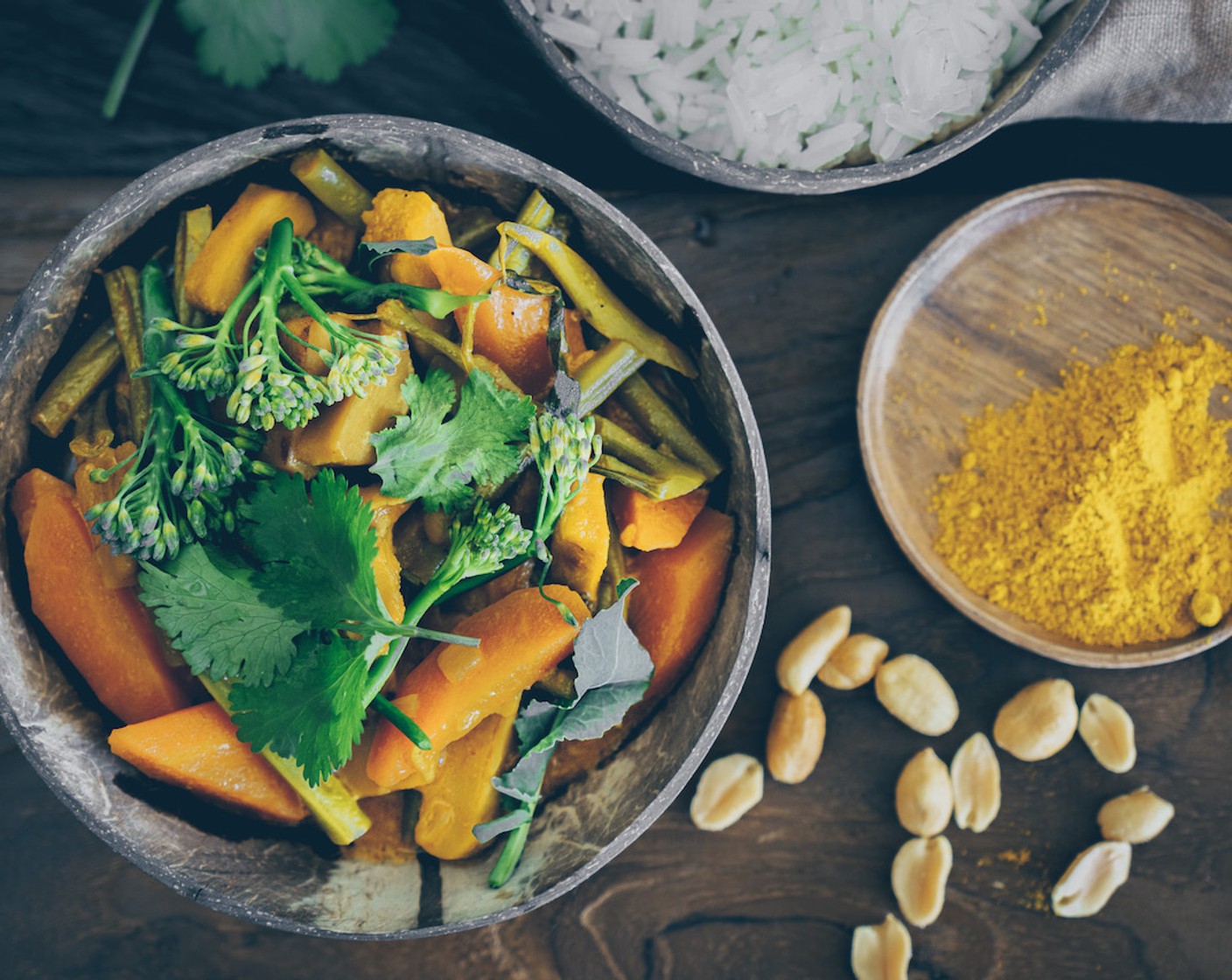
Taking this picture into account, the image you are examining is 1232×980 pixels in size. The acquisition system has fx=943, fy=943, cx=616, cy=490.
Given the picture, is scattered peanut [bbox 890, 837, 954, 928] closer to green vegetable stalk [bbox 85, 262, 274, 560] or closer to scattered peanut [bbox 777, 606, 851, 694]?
scattered peanut [bbox 777, 606, 851, 694]

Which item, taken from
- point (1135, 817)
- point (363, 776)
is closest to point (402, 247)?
point (363, 776)

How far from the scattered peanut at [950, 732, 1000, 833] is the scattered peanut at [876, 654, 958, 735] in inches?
2.9

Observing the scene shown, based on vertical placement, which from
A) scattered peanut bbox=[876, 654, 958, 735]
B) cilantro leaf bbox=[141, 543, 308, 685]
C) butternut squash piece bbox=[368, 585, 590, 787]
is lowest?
scattered peanut bbox=[876, 654, 958, 735]

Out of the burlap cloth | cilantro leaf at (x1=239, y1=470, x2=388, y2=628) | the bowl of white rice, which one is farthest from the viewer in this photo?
the burlap cloth

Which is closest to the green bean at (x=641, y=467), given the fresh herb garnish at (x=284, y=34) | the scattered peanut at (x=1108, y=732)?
the fresh herb garnish at (x=284, y=34)

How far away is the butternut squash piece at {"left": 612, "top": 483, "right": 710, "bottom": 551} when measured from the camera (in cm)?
120

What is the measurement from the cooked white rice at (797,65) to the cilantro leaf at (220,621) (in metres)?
0.87

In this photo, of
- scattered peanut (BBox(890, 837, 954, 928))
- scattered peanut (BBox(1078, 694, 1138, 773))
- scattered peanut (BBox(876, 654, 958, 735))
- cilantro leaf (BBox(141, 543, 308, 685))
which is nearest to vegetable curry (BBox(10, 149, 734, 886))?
cilantro leaf (BBox(141, 543, 308, 685))

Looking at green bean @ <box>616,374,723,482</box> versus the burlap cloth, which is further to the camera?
the burlap cloth

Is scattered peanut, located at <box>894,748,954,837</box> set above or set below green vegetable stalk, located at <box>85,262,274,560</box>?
below

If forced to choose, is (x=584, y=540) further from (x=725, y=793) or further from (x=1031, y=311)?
(x=1031, y=311)

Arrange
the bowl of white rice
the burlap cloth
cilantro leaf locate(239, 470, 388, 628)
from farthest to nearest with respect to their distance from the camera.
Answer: the burlap cloth < the bowl of white rice < cilantro leaf locate(239, 470, 388, 628)

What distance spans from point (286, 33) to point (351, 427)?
2.34 ft

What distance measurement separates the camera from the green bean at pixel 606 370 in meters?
1.19
